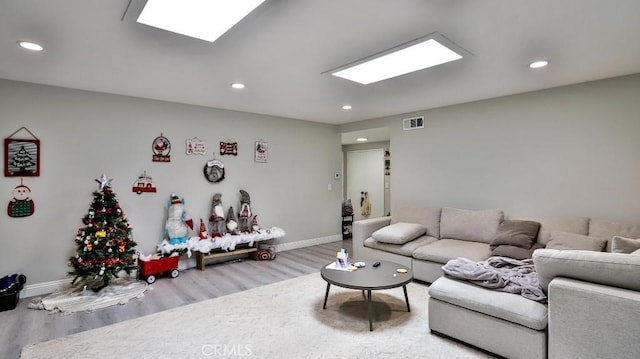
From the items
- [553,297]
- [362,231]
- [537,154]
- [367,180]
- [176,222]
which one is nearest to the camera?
[553,297]

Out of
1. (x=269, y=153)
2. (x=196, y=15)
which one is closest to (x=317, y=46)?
(x=196, y=15)

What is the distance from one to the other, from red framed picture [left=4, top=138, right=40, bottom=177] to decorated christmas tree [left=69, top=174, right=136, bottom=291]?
694 millimetres

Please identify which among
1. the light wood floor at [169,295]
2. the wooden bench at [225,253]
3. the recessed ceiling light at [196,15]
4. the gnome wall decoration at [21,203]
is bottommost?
the light wood floor at [169,295]

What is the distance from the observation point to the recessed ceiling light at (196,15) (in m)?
1.72

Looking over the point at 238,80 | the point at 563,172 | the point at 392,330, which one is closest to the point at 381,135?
the point at 563,172

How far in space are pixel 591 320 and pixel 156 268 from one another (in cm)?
422

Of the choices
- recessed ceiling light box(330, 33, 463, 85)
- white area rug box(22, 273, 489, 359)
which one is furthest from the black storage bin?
recessed ceiling light box(330, 33, 463, 85)

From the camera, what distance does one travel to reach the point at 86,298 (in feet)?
10.8

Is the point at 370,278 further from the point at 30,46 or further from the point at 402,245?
the point at 30,46

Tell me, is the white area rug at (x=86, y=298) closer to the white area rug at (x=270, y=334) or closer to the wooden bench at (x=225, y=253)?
the white area rug at (x=270, y=334)

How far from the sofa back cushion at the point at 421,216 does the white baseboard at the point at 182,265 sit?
177 centimetres

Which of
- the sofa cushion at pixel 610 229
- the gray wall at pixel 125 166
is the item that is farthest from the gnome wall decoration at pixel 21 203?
the sofa cushion at pixel 610 229

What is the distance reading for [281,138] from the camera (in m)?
5.52

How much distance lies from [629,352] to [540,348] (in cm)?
44
